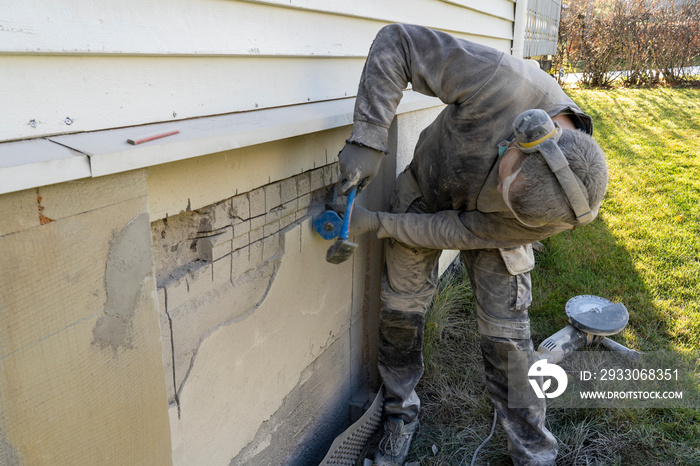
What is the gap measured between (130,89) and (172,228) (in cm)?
46

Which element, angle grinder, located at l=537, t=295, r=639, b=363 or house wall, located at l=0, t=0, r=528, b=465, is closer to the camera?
house wall, located at l=0, t=0, r=528, b=465

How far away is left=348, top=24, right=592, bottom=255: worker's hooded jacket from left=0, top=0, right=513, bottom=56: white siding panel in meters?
0.31

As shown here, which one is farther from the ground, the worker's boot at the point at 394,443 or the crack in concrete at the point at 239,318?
the crack in concrete at the point at 239,318

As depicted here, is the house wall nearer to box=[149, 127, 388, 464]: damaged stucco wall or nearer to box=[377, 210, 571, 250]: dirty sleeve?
box=[149, 127, 388, 464]: damaged stucco wall

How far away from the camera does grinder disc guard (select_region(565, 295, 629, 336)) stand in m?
3.39

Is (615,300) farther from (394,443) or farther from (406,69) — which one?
(406,69)

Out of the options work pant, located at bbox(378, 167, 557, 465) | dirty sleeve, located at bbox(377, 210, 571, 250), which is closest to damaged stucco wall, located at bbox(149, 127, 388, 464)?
work pant, located at bbox(378, 167, 557, 465)

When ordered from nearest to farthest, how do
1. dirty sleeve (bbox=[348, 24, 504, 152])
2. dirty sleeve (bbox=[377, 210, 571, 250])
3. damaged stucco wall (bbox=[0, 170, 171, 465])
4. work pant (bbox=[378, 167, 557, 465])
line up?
damaged stucco wall (bbox=[0, 170, 171, 465]) < dirty sleeve (bbox=[348, 24, 504, 152]) < dirty sleeve (bbox=[377, 210, 571, 250]) < work pant (bbox=[378, 167, 557, 465])

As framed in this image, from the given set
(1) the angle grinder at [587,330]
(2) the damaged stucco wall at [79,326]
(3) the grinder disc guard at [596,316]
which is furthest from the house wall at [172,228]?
(3) the grinder disc guard at [596,316]

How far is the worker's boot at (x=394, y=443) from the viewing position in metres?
2.74

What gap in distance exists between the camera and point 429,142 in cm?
255

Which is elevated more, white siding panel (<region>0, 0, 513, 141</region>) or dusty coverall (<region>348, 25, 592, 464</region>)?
white siding panel (<region>0, 0, 513, 141</region>)

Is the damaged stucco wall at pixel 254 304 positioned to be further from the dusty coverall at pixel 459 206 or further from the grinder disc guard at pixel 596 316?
the grinder disc guard at pixel 596 316

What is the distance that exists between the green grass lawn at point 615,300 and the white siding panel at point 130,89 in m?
1.98
